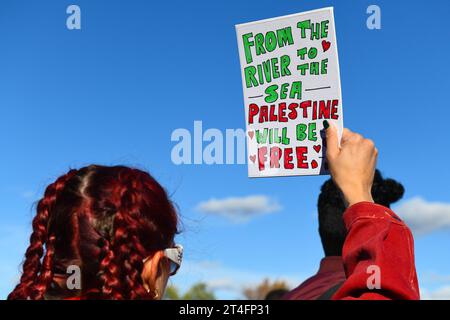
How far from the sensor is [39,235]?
212 cm

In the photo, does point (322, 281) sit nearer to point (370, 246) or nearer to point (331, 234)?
point (331, 234)

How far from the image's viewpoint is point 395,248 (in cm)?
176

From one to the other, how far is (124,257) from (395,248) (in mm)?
776

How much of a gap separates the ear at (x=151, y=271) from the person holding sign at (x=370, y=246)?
541 millimetres

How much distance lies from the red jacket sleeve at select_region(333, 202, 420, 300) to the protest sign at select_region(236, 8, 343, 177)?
1703 millimetres

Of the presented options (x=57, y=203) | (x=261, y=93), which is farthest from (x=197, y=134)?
(x=57, y=203)

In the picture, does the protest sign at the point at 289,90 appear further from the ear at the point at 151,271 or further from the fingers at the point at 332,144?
the ear at the point at 151,271

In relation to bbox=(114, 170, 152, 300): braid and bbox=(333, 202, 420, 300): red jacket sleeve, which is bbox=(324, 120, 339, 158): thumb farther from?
bbox=(114, 170, 152, 300): braid

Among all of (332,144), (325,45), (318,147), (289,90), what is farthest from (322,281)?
(332,144)

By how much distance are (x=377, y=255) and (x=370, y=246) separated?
32 mm

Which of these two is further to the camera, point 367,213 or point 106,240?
point 106,240

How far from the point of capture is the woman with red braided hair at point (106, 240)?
6.31 feet
